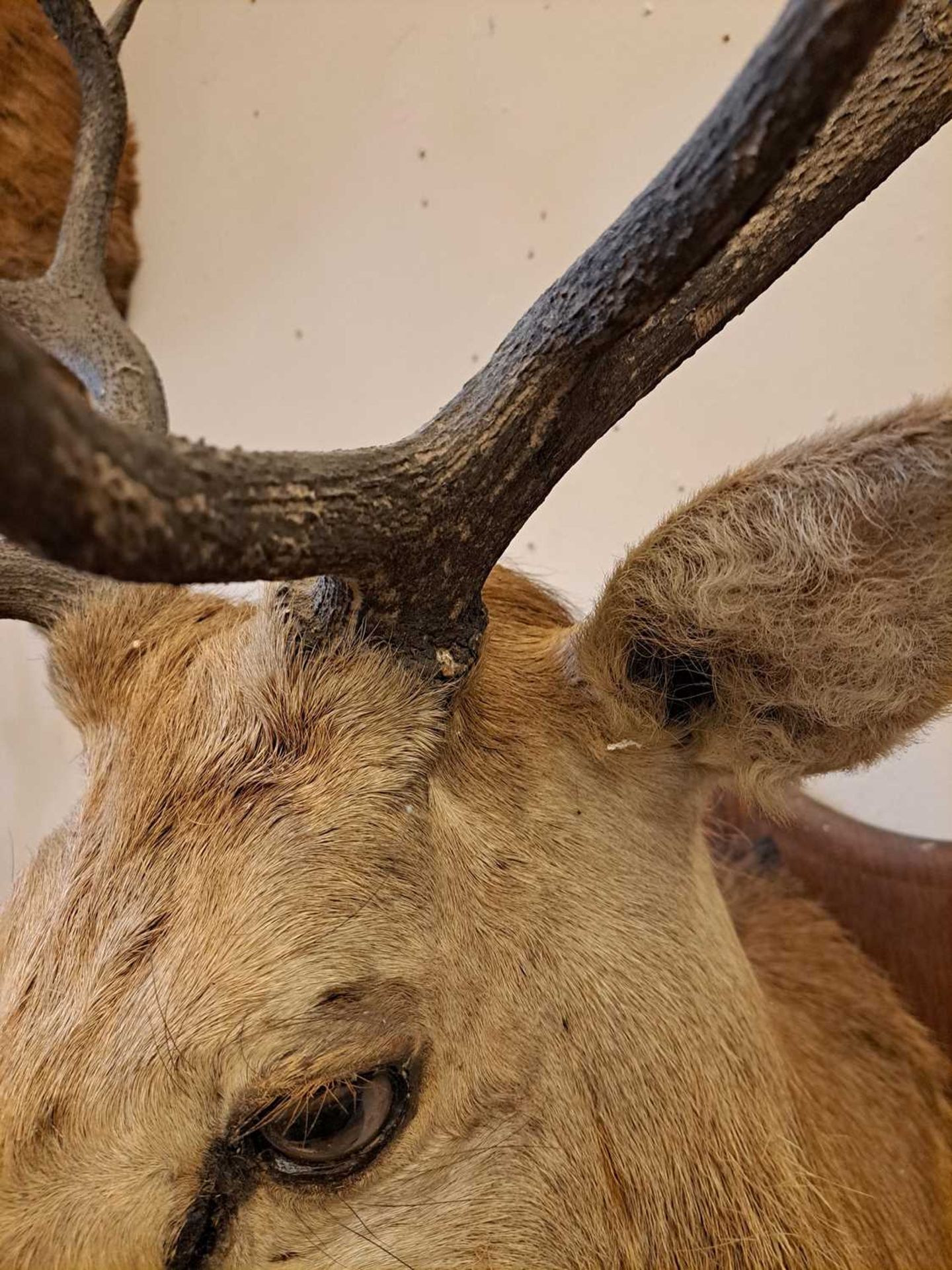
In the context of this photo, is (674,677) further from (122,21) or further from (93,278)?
(122,21)

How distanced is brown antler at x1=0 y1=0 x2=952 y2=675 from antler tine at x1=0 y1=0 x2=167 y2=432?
599 mm

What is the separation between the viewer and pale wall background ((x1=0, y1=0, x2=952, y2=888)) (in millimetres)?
1583

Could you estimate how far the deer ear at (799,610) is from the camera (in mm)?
568

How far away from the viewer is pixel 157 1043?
603 millimetres

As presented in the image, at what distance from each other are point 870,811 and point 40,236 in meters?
2.17

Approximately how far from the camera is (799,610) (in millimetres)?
638

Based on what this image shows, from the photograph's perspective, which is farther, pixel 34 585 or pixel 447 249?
pixel 447 249

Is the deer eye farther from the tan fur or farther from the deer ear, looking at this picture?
the deer ear

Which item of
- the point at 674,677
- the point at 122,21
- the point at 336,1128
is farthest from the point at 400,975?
the point at 122,21

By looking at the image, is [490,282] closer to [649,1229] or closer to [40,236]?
[40,236]

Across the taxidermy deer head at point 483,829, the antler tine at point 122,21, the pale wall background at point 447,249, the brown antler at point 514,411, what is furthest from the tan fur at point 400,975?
the antler tine at point 122,21

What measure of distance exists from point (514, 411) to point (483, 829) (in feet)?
1.08

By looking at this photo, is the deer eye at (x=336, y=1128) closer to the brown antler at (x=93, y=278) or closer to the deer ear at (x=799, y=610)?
the deer ear at (x=799, y=610)

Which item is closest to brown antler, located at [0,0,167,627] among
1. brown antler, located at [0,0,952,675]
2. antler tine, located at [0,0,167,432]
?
antler tine, located at [0,0,167,432]
